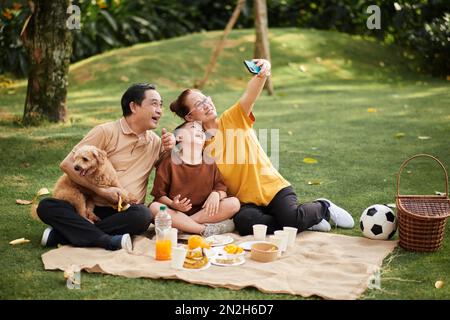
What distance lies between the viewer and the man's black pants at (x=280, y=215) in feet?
14.9

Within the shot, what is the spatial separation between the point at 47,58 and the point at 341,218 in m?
4.61

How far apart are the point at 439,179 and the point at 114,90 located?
682cm

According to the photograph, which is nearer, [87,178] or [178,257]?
[178,257]

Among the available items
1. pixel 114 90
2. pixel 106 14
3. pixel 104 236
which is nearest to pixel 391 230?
pixel 104 236

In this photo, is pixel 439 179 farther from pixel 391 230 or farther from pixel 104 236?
pixel 104 236

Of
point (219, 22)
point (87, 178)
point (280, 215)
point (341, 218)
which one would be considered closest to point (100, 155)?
point (87, 178)

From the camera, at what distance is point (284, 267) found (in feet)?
12.6

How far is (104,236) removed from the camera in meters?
4.20

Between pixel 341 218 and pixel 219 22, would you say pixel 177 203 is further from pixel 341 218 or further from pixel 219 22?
pixel 219 22

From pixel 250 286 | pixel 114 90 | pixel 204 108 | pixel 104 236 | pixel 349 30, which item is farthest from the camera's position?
pixel 349 30

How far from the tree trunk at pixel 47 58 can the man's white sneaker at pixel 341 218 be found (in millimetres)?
4386

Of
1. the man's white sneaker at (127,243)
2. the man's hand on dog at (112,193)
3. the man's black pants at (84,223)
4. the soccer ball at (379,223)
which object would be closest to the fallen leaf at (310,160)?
the soccer ball at (379,223)

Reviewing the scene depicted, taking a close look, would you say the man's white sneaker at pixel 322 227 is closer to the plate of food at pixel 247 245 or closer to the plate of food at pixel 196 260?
the plate of food at pixel 247 245

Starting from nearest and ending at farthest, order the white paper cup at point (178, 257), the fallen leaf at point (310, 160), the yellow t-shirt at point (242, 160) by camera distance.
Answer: the white paper cup at point (178, 257) < the yellow t-shirt at point (242, 160) < the fallen leaf at point (310, 160)
